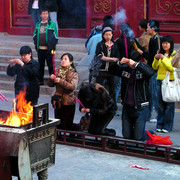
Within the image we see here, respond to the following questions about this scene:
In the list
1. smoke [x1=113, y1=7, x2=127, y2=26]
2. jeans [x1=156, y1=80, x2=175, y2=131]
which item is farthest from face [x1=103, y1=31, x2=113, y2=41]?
smoke [x1=113, y1=7, x2=127, y2=26]

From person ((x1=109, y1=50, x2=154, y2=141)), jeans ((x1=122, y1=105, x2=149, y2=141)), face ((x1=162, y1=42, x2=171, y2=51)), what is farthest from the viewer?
face ((x1=162, y1=42, x2=171, y2=51))

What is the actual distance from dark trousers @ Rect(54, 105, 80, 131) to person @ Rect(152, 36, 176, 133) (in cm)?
149

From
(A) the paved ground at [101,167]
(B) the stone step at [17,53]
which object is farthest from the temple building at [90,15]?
(A) the paved ground at [101,167]

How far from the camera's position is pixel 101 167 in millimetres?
6883

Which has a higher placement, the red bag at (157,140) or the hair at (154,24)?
the hair at (154,24)

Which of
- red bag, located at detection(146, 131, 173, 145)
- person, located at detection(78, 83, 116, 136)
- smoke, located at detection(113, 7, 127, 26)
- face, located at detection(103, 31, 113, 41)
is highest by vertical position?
smoke, located at detection(113, 7, 127, 26)

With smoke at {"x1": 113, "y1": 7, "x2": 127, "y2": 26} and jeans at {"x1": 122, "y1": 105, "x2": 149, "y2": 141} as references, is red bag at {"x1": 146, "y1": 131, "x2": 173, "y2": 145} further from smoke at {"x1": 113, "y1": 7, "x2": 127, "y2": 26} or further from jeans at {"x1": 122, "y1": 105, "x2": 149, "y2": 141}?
smoke at {"x1": 113, "y1": 7, "x2": 127, "y2": 26}

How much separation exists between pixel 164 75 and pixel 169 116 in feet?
2.34

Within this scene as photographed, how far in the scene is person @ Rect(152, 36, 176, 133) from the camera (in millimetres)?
8250

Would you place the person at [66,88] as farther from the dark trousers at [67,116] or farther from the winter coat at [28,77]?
the winter coat at [28,77]

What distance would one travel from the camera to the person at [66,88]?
797 cm

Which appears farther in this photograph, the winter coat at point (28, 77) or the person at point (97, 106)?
the winter coat at point (28, 77)

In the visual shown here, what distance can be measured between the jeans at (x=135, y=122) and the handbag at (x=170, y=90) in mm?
841

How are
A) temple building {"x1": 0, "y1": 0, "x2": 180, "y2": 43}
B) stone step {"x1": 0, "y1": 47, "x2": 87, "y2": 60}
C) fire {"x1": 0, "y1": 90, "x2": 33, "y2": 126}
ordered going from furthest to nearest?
1. temple building {"x1": 0, "y1": 0, "x2": 180, "y2": 43}
2. stone step {"x1": 0, "y1": 47, "x2": 87, "y2": 60}
3. fire {"x1": 0, "y1": 90, "x2": 33, "y2": 126}
